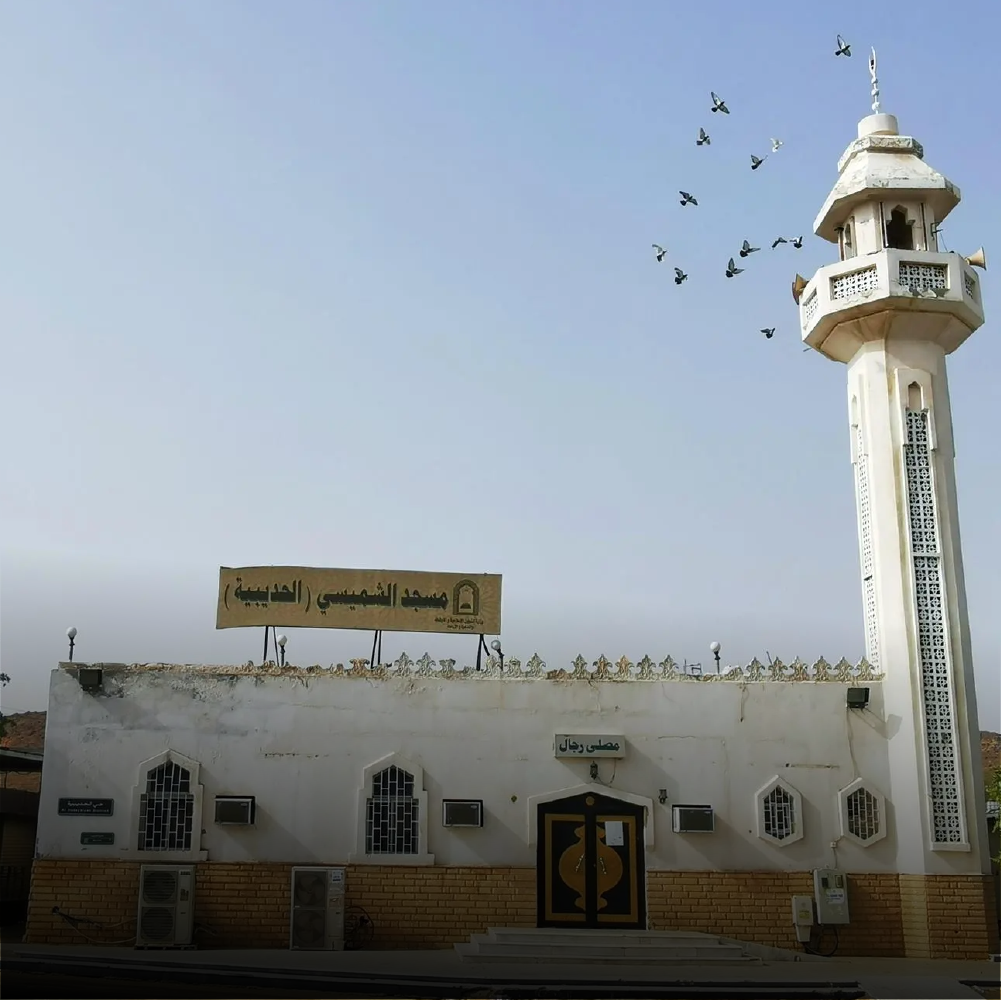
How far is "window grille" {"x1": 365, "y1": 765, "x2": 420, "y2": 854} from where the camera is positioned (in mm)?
15234

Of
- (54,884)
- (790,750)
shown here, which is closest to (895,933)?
(790,750)

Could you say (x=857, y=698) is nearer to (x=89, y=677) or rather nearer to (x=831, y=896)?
(x=831, y=896)

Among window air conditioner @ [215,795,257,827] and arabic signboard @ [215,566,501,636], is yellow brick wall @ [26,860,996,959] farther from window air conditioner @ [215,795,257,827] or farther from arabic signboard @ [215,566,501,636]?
arabic signboard @ [215,566,501,636]

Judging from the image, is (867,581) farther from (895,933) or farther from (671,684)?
(895,933)

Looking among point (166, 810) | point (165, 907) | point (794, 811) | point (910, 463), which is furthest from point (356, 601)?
point (910, 463)

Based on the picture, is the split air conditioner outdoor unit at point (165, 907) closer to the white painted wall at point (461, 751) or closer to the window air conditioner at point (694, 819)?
the white painted wall at point (461, 751)

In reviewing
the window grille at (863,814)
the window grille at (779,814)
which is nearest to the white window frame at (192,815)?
the window grille at (779,814)

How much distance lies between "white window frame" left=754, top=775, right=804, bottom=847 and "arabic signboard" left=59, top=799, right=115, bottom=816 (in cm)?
861

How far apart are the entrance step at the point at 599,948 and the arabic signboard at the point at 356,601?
170 inches

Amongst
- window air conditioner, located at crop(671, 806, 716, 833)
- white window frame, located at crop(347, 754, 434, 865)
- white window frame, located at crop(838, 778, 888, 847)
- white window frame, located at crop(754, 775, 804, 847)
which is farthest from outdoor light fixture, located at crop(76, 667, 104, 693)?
white window frame, located at crop(838, 778, 888, 847)

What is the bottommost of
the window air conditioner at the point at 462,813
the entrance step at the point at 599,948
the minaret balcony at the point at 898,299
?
the entrance step at the point at 599,948

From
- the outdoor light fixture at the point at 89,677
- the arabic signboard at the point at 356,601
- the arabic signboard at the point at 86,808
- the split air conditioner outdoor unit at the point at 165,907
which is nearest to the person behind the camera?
the split air conditioner outdoor unit at the point at 165,907

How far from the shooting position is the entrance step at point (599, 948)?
13859 millimetres

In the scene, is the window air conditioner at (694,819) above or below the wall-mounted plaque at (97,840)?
above
